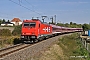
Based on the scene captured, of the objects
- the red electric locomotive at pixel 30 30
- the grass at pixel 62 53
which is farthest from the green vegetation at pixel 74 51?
the red electric locomotive at pixel 30 30

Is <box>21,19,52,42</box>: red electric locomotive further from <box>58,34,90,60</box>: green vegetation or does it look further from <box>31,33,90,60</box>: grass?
<box>31,33,90,60</box>: grass

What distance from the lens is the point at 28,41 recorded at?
2847cm

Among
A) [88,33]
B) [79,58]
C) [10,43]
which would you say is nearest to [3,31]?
[10,43]

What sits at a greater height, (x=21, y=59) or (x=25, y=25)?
(x=25, y=25)

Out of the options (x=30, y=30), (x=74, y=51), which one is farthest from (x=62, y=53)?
(x=30, y=30)

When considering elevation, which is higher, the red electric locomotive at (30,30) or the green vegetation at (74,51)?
the red electric locomotive at (30,30)

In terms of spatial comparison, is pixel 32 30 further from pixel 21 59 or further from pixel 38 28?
pixel 21 59

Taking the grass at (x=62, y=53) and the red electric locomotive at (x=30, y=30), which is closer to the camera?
the grass at (x=62, y=53)

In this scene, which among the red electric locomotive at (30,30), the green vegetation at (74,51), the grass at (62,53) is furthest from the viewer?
the red electric locomotive at (30,30)

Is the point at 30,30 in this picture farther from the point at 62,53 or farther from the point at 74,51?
the point at 62,53

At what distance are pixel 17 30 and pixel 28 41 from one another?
29.8 metres

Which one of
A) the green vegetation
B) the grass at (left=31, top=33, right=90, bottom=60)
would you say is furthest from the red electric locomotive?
the grass at (left=31, top=33, right=90, bottom=60)

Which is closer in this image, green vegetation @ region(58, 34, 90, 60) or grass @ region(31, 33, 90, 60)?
grass @ region(31, 33, 90, 60)

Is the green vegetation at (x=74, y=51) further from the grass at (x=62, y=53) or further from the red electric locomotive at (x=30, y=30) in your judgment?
the red electric locomotive at (x=30, y=30)
